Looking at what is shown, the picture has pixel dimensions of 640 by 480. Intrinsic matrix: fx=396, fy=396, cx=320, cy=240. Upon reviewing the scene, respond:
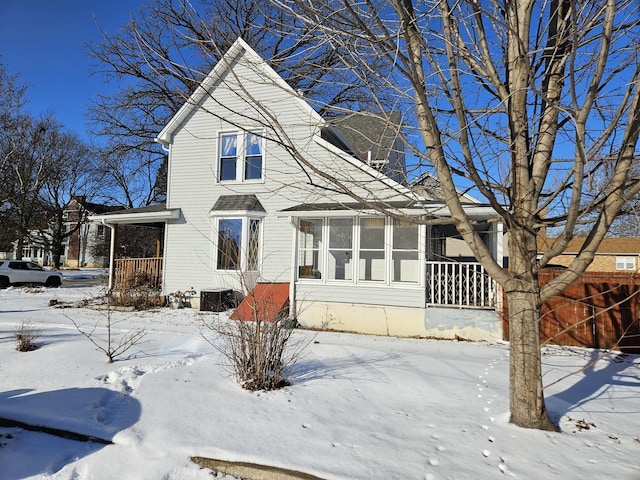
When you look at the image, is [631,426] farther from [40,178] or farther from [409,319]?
[40,178]

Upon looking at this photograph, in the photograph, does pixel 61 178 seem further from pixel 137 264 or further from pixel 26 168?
pixel 137 264

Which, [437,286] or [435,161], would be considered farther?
[437,286]

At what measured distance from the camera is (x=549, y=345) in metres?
8.16

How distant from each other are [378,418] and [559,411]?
6.64 ft

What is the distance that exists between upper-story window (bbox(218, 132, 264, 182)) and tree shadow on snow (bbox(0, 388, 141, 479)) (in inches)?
368

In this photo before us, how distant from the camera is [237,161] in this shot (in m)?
13.2

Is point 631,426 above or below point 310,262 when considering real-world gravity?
below

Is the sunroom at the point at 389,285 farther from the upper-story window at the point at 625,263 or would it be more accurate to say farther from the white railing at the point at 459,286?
the upper-story window at the point at 625,263

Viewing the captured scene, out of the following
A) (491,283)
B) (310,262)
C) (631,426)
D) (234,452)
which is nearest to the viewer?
(234,452)

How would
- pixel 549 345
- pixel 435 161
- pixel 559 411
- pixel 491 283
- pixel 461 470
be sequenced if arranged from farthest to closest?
pixel 491 283, pixel 549 345, pixel 559 411, pixel 435 161, pixel 461 470

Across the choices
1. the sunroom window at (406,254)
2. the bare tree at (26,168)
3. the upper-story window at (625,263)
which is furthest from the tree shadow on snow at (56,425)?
the upper-story window at (625,263)

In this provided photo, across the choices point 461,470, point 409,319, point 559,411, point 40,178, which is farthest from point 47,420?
point 40,178

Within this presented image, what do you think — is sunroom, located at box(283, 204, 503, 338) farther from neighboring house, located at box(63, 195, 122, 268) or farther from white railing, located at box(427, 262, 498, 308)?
neighboring house, located at box(63, 195, 122, 268)

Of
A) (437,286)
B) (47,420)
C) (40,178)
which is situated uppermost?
(40,178)
